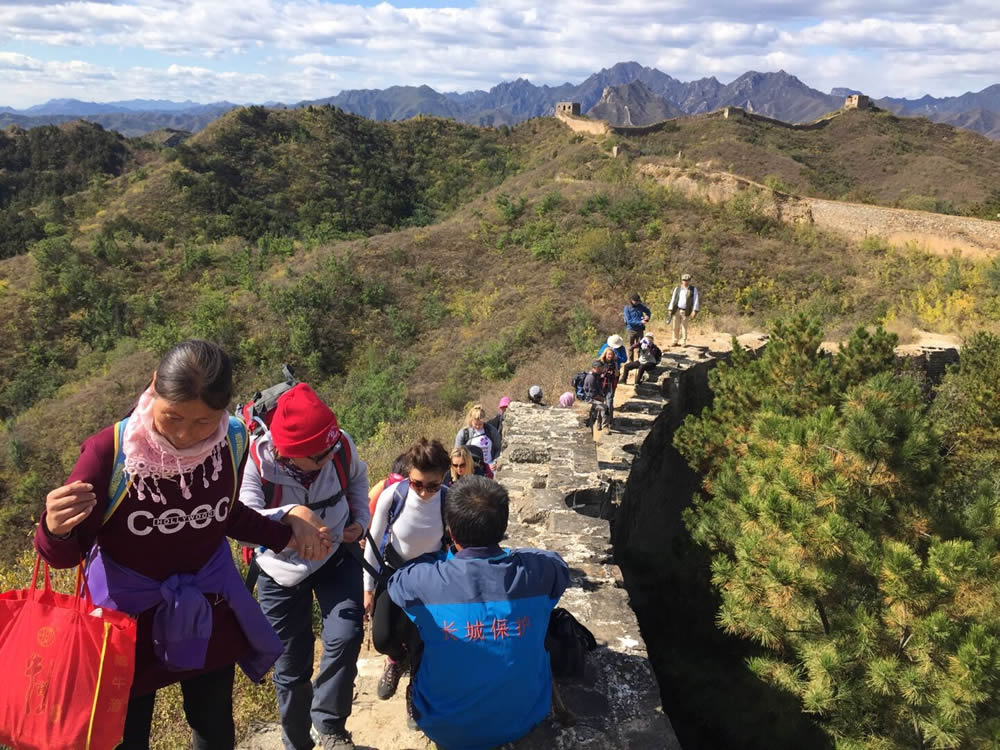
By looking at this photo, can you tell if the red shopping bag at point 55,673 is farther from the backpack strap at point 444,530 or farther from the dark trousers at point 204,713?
the backpack strap at point 444,530

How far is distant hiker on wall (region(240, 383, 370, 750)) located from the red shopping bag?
0.81 metres

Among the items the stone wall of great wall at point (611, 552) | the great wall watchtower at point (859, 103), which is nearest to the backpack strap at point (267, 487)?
the stone wall of great wall at point (611, 552)

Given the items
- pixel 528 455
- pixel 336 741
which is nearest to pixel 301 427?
pixel 336 741

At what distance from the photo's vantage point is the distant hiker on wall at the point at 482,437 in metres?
5.49

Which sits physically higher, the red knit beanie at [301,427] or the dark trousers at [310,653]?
the red knit beanie at [301,427]

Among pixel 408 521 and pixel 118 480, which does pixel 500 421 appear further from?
pixel 118 480

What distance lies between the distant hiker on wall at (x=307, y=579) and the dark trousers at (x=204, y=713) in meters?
0.39

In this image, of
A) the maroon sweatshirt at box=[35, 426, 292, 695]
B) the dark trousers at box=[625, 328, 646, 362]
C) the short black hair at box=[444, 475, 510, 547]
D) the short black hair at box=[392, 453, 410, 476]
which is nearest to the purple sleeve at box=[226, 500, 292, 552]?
the maroon sweatshirt at box=[35, 426, 292, 695]

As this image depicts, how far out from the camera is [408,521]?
121 inches

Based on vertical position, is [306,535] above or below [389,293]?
above

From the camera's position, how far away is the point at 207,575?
1972mm

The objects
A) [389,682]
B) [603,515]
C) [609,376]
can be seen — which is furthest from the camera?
[609,376]

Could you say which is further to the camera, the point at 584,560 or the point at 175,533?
the point at 584,560

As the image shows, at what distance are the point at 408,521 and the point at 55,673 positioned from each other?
1.63 metres
